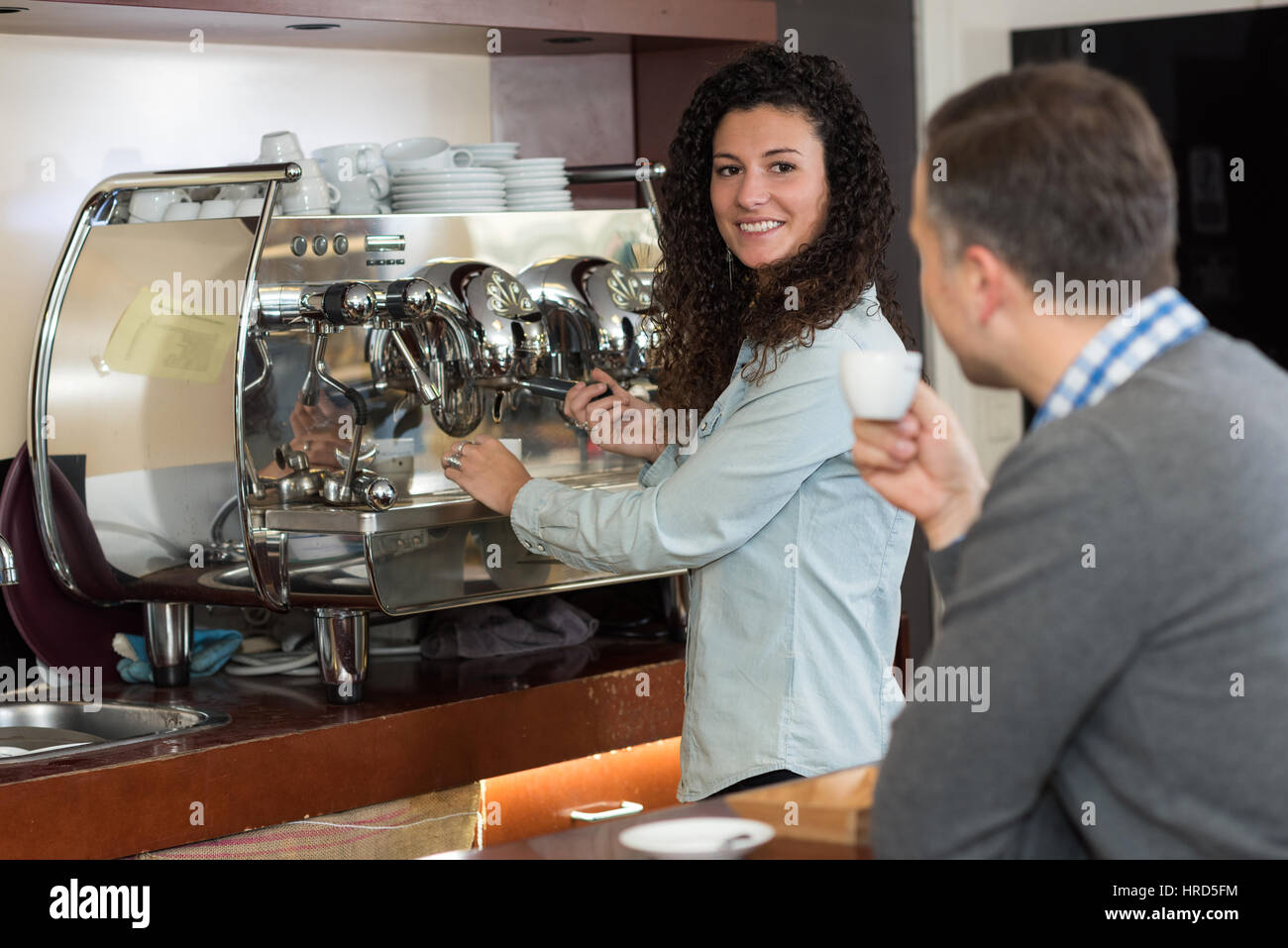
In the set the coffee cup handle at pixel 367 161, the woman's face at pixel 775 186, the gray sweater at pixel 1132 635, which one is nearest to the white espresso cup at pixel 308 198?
the coffee cup handle at pixel 367 161

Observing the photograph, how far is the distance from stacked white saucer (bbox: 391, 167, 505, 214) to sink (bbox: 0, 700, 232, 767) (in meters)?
0.79

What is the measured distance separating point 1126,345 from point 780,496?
756mm

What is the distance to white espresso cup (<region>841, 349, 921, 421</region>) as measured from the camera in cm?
104

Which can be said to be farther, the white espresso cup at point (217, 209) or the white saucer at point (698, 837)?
the white espresso cup at point (217, 209)

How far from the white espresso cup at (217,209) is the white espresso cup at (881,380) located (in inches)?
51.1

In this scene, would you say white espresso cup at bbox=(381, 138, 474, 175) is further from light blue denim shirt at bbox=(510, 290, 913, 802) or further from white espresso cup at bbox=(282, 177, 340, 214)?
light blue denim shirt at bbox=(510, 290, 913, 802)

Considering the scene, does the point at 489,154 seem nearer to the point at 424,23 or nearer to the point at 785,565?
the point at 424,23

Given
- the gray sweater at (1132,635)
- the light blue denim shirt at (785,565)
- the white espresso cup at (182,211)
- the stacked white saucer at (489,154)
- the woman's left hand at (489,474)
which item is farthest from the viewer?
the stacked white saucer at (489,154)

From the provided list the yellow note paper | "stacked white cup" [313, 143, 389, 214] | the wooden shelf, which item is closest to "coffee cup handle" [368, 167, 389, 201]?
"stacked white cup" [313, 143, 389, 214]

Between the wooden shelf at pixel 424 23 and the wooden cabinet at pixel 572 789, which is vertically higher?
the wooden shelf at pixel 424 23

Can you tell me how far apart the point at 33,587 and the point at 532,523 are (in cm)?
90

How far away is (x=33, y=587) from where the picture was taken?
2283mm

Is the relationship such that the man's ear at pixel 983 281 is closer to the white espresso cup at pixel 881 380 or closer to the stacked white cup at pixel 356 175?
the white espresso cup at pixel 881 380

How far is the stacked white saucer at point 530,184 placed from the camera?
2.40 meters
